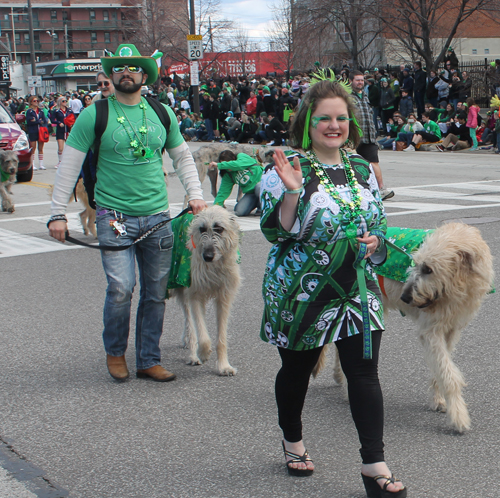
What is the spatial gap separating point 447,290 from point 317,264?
1.07 m

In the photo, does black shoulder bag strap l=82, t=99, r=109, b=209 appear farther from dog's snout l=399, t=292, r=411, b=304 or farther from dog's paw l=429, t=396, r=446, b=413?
dog's paw l=429, t=396, r=446, b=413

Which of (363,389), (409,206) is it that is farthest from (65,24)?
(363,389)

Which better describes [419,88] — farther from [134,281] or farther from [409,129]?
[134,281]

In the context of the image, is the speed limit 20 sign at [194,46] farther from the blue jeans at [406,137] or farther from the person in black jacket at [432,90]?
the blue jeans at [406,137]

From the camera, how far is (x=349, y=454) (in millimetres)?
3850

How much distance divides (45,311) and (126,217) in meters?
2.65

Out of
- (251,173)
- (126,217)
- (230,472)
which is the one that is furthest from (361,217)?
(251,173)

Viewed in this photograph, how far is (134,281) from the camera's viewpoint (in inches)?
197

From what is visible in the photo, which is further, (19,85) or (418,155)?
(19,85)

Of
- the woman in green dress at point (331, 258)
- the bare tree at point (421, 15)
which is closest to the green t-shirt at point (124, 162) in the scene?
the woman in green dress at point (331, 258)

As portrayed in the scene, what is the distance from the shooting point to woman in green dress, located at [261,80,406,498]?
326 centimetres

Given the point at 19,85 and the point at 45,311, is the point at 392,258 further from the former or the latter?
the point at 19,85

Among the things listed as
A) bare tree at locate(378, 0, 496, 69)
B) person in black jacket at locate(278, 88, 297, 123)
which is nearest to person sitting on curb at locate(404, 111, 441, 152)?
person in black jacket at locate(278, 88, 297, 123)

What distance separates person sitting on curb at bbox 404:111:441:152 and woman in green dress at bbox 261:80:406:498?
20.9 metres
